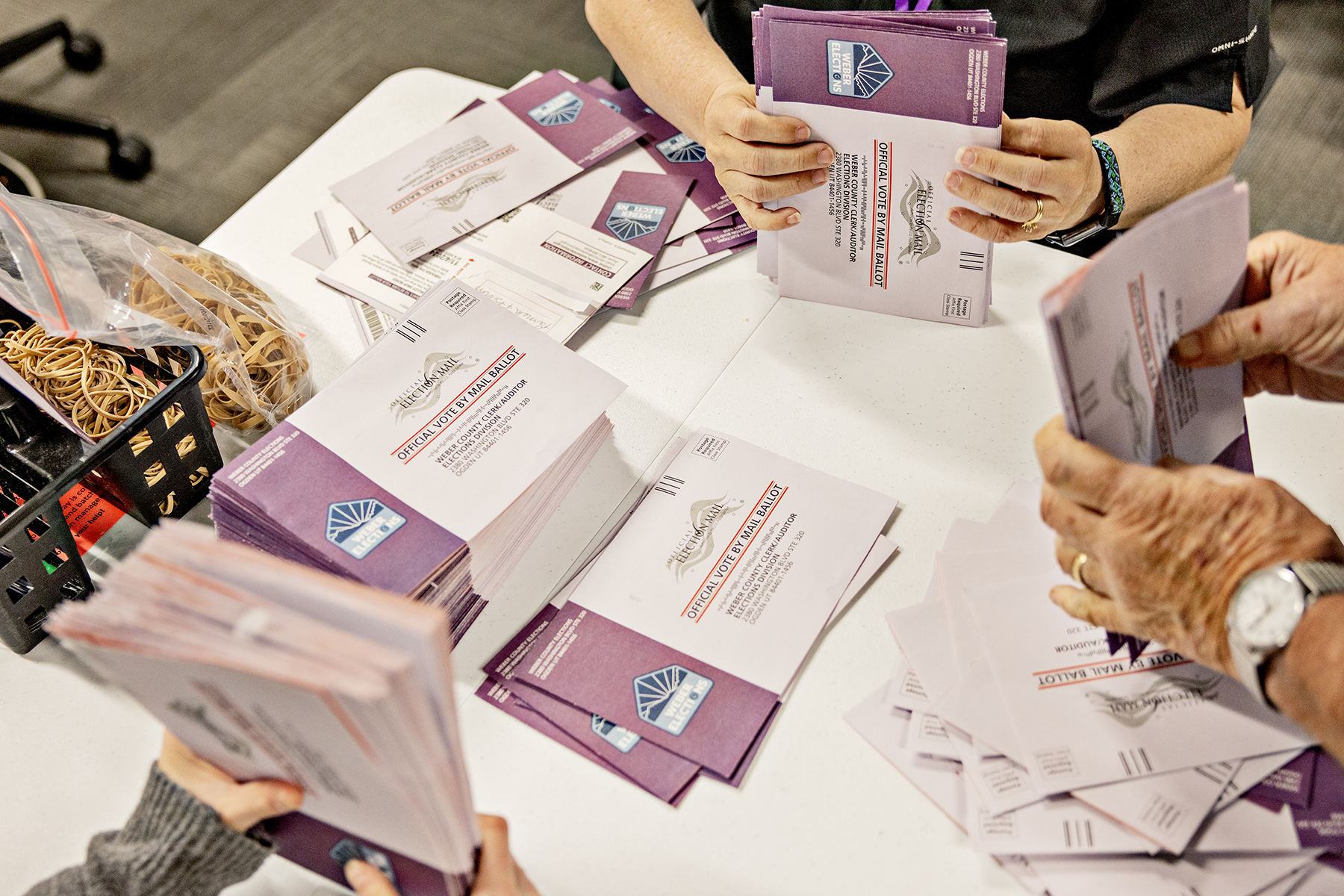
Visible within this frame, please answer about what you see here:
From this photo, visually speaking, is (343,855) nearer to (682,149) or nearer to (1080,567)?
(1080,567)

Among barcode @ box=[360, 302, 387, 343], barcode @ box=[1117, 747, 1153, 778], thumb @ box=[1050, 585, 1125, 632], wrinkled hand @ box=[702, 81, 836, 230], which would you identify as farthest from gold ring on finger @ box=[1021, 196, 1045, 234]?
barcode @ box=[360, 302, 387, 343]

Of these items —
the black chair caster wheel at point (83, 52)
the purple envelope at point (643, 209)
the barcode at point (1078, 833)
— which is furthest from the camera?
the black chair caster wheel at point (83, 52)

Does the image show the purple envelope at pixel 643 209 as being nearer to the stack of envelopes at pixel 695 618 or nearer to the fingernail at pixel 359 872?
the stack of envelopes at pixel 695 618

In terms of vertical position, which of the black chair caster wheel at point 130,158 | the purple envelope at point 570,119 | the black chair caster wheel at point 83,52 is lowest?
the black chair caster wheel at point 130,158

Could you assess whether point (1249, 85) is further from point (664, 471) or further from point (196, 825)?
point (196, 825)

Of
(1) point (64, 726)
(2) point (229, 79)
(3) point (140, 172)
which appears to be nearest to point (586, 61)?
(2) point (229, 79)

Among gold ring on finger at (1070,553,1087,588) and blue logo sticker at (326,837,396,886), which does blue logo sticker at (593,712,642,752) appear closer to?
blue logo sticker at (326,837,396,886)

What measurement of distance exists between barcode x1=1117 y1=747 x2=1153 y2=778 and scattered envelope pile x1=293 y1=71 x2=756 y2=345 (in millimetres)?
742

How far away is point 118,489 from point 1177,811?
103 centimetres

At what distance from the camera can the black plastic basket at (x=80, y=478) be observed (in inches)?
34.6

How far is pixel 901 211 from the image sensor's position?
1.07m

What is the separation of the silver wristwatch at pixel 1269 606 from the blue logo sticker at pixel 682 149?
0.92 meters

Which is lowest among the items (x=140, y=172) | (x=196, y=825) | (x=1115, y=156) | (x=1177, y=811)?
(x=140, y=172)

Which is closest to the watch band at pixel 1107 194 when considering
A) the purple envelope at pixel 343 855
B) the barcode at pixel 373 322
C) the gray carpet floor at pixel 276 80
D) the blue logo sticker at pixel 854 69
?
the blue logo sticker at pixel 854 69
